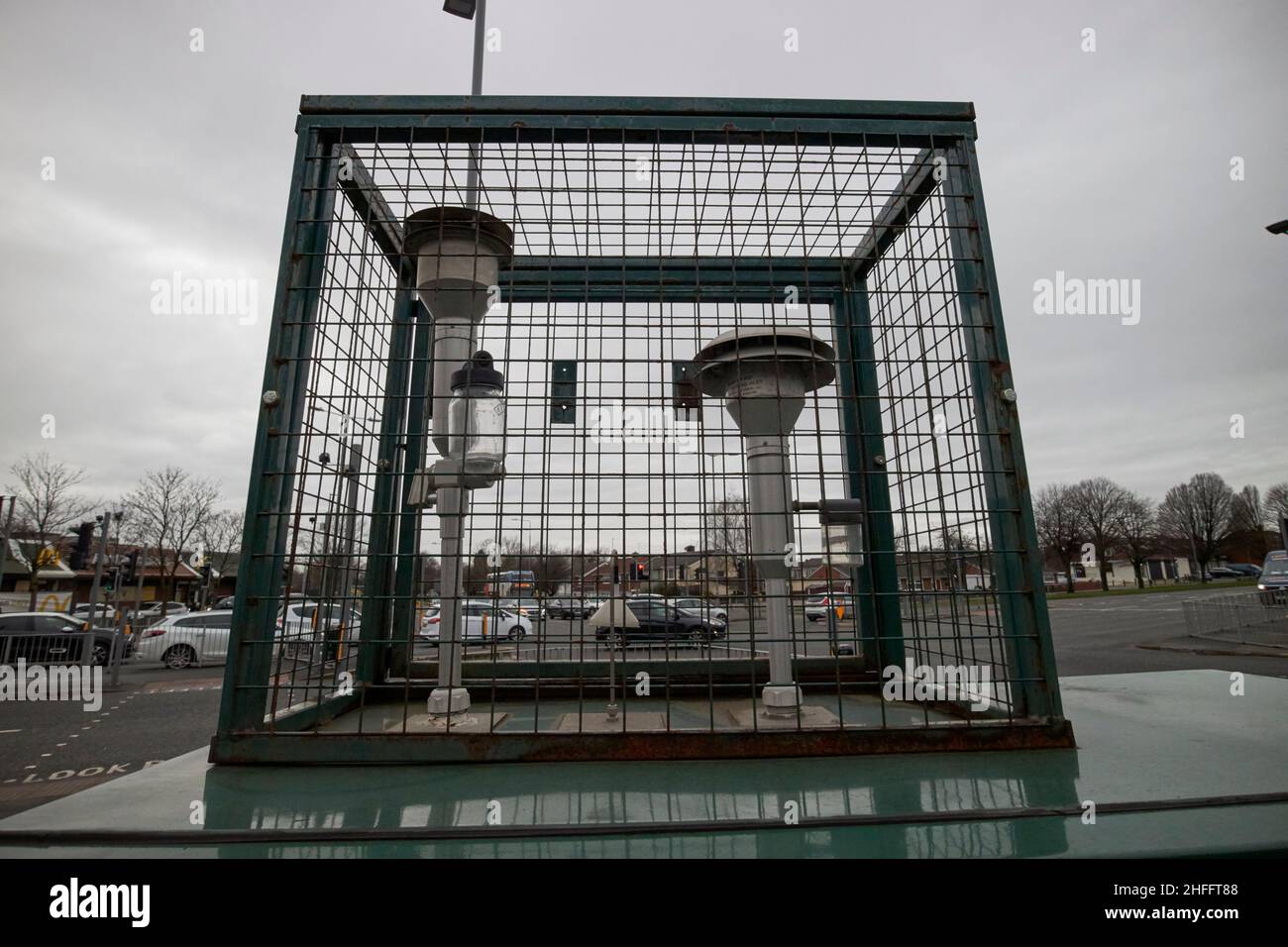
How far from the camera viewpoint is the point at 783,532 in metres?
2.49

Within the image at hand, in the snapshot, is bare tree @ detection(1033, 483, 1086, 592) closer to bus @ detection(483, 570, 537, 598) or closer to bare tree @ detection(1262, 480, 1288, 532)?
bare tree @ detection(1262, 480, 1288, 532)

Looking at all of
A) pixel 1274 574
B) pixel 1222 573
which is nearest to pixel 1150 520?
pixel 1222 573

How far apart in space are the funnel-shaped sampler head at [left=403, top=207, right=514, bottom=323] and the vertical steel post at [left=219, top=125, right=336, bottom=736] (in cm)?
38

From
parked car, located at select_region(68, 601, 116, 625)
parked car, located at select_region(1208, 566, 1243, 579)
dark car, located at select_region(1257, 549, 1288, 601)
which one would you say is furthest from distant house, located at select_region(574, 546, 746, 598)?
parked car, located at select_region(1208, 566, 1243, 579)

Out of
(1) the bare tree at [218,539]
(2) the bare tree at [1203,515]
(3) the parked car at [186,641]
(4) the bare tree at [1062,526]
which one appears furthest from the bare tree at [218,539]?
(2) the bare tree at [1203,515]

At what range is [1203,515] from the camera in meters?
49.8

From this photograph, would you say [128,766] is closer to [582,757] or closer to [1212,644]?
[582,757]

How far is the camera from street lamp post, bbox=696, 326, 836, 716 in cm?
248

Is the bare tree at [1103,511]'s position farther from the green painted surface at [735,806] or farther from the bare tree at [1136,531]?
the green painted surface at [735,806]

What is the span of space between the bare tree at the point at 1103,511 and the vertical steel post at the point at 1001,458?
178 feet

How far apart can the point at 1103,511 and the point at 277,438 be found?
193 feet

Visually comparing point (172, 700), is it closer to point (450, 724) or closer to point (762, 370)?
point (450, 724)

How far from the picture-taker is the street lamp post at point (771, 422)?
8.13 feet

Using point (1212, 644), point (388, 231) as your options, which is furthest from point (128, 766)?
point (1212, 644)
